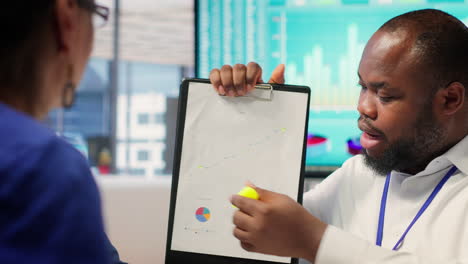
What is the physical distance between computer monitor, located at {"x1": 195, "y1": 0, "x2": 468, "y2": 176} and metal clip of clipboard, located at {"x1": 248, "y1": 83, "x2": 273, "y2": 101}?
59cm

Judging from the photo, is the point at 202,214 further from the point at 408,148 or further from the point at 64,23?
the point at 64,23

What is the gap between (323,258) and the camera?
33.1 inches

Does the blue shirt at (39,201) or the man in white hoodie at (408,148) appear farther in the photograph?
the man in white hoodie at (408,148)

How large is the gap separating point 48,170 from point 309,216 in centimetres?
51

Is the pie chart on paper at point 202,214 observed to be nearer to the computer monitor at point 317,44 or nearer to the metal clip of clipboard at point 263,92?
the metal clip of clipboard at point 263,92

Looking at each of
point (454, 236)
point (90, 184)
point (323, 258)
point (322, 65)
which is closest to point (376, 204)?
point (454, 236)

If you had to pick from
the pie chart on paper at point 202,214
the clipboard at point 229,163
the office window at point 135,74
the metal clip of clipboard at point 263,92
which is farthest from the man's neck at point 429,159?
the office window at point 135,74

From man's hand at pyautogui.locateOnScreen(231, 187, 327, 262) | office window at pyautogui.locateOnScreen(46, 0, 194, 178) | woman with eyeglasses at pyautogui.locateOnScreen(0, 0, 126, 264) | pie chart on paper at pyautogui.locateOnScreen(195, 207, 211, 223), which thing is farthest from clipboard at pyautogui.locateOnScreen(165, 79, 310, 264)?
office window at pyautogui.locateOnScreen(46, 0, 194, 178)

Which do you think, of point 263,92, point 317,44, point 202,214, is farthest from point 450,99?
point 317,44

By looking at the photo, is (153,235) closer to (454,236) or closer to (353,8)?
(454,236)

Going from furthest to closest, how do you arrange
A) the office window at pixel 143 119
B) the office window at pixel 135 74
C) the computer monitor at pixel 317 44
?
the office window at pixel 143 119 < the office window at pixel 135 74 < the computer monitor at pixel 317 44

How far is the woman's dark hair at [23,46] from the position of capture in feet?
1.52

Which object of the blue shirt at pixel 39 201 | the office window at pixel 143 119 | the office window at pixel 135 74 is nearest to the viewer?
the blue shirt at pixel 39 201

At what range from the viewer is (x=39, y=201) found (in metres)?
0.42
